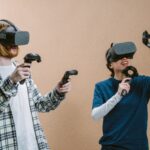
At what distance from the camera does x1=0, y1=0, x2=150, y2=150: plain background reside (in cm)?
183

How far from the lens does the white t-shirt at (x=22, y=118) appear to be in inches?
48.9

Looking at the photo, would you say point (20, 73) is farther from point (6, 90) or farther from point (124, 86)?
point (124, 86)

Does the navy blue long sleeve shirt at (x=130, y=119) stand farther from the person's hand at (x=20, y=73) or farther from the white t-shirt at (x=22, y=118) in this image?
the person's hand at (x=20, y=73)

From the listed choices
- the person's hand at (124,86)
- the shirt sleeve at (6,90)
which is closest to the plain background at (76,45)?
the person's hand at (124,86)

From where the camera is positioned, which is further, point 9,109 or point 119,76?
point 119,76

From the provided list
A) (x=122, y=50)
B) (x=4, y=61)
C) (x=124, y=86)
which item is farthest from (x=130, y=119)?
(x=4, y=61)

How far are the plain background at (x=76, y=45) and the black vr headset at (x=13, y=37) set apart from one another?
22.9 inches

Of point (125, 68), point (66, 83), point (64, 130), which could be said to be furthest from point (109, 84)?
point (64, 130)

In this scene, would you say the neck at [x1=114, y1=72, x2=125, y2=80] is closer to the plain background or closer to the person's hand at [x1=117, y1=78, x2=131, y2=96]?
the person's hand at [x1=117, y1=78, x2=131, y2=96]

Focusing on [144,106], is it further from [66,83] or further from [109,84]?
[66,83]

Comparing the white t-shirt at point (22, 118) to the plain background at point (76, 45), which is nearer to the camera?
the white t-shirt at point (22, 118)

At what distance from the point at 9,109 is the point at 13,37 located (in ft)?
0.90

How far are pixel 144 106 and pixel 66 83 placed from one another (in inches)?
16.2

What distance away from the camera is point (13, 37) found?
120 cm
